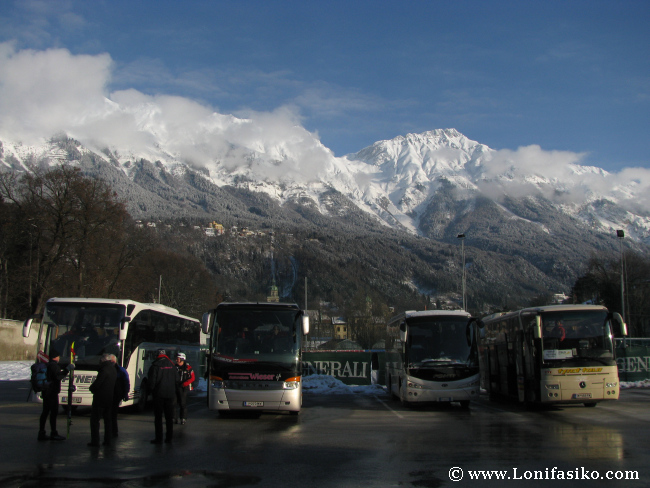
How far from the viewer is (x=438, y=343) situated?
64.4 ft

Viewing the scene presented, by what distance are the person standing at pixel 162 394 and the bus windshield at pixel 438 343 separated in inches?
379

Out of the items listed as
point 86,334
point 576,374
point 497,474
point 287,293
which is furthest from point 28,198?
point 287,293

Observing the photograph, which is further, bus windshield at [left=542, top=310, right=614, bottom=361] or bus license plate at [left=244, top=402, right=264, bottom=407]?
bus windshield at [left=542, top=310, right=614, bottom=361]

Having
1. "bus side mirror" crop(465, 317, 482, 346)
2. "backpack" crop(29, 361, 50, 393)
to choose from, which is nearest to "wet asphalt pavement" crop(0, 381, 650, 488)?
"backpack" crop(29, 361, 50, 393)

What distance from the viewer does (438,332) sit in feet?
65.2

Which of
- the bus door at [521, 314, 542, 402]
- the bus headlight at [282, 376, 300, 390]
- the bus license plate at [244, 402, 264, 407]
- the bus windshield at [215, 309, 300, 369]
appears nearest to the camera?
the bus license plate at [244, 402, 264, 407]

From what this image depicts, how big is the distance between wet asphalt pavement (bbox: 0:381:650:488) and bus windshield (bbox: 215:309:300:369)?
1.67 metres

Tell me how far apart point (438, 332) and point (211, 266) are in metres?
158

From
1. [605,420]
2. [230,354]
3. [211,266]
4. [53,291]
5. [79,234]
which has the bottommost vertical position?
[605,420]

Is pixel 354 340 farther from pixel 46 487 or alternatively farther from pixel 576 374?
pixel 46 487

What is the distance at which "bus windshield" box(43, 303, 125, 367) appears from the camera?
16250 mm

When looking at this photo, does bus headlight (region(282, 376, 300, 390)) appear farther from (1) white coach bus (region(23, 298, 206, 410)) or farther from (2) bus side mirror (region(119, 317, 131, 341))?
(2) bus side mirror (region(119, 317, 131, 341))

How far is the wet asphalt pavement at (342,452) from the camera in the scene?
8.23m

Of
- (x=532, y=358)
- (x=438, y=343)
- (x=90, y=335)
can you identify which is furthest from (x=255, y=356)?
(x=532, y=358)
